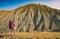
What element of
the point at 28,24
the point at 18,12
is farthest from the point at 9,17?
the point at 28,24

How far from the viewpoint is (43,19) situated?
5290 inches

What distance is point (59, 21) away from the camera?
13412cm

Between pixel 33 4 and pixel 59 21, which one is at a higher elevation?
pixel 33 4

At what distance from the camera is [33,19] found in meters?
139

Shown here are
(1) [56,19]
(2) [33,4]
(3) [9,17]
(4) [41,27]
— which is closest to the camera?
(4) [41,27]

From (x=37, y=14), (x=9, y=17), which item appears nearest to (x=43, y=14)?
(x=37, y=14)

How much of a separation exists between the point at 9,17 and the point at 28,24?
20.5m

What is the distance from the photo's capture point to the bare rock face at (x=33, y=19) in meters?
129

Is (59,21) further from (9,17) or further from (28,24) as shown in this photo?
(9,17)

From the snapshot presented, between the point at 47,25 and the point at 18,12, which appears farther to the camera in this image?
the point at 18,12

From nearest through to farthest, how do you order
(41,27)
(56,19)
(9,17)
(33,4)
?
(41,27) → (56,19) → (9,17) → (33,4)

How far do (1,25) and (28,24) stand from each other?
2221cm

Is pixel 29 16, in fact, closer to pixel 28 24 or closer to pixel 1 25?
pixel 28 24

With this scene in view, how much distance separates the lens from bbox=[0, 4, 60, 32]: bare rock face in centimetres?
12888
